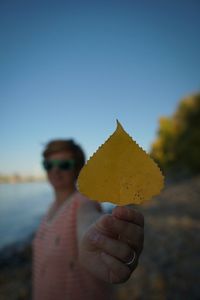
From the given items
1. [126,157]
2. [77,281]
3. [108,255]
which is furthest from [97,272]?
[77,281]

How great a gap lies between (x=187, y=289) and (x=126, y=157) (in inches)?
266

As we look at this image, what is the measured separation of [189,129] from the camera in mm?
45844

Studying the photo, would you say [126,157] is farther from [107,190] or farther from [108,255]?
[108,255]

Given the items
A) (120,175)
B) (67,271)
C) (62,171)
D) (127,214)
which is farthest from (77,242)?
(120,175)

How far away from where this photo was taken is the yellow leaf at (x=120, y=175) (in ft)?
3.79

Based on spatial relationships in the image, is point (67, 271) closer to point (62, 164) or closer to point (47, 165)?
point (62, 164)

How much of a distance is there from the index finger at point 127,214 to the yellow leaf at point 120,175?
99 millimetres

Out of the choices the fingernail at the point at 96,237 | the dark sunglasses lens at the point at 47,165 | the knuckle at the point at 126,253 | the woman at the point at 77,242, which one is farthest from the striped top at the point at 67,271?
the knuckle at the point at 126,253

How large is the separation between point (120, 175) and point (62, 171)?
2385mm

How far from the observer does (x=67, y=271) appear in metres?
2.77

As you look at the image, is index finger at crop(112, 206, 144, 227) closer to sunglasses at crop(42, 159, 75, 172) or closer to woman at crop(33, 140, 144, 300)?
woman at crop(33, 140, 144, 300)

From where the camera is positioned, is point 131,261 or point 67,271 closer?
point 131,261

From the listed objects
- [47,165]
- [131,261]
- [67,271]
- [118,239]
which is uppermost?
[47,165]

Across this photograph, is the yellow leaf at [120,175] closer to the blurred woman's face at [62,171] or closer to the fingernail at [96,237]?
the fingernail at [96,237]
